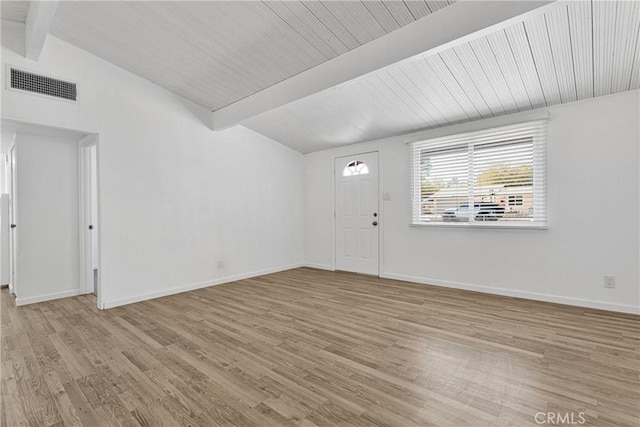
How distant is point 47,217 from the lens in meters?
4.06

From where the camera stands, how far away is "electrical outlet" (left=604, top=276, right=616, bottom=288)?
131 inches

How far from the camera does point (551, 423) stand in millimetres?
1612

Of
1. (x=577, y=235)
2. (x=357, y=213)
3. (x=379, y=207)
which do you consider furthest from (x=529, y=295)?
(x=357, y=213)

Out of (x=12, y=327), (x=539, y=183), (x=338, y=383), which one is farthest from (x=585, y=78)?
(x=12, y=327)

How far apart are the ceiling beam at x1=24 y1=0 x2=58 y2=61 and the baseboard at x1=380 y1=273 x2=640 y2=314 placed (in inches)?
200

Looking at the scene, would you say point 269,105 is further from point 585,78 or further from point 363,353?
point 585,78

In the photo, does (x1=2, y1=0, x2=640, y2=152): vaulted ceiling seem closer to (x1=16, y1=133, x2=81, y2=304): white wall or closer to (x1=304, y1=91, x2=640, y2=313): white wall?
(x1=304, y1=91, x2=640, y2=313): white wall

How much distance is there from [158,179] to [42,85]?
149 cm

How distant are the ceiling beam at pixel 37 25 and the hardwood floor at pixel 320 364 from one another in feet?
9.02

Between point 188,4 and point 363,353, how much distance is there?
3289 millimetres

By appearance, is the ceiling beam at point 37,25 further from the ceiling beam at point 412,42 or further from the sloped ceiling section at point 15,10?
the ceiling beam at point 412,42

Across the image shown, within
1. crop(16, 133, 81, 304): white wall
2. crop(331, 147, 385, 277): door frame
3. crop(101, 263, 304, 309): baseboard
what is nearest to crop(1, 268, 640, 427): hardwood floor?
crop(101, 263, 304, 309): baseboard

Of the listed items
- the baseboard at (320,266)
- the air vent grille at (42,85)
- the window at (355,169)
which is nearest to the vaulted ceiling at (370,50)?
the air vent grille at (42,85)

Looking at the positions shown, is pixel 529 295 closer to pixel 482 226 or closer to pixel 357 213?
pixel 482 226
